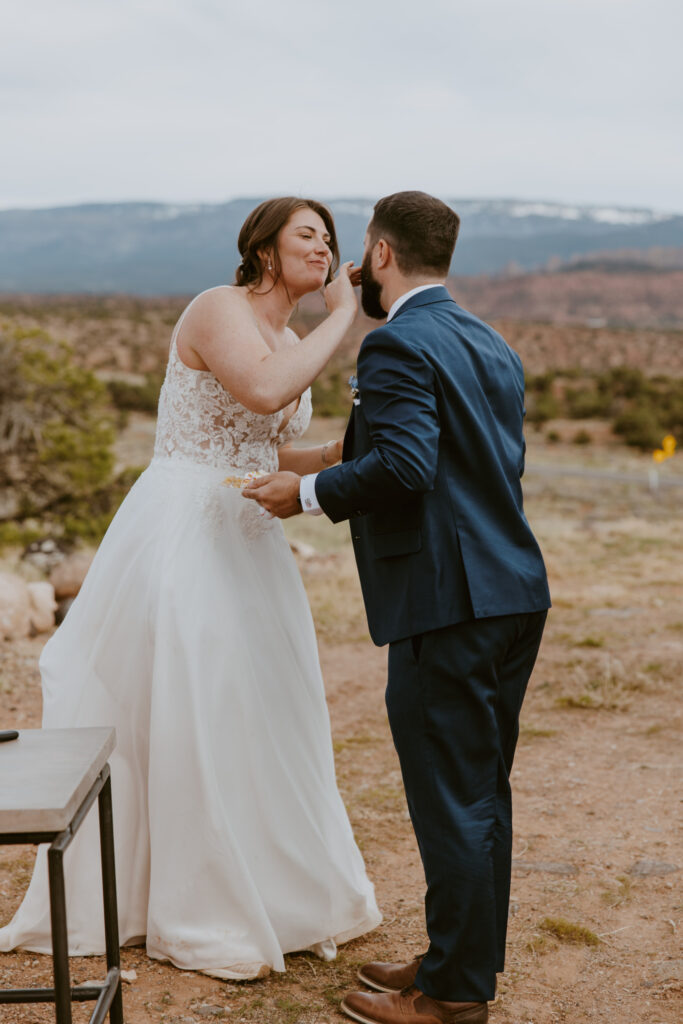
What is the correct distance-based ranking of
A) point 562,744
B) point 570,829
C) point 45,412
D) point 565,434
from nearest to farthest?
point 570,829
point 562,744
point 45,412
point 565,434

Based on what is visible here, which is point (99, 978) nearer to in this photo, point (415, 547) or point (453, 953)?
point (453, 953)

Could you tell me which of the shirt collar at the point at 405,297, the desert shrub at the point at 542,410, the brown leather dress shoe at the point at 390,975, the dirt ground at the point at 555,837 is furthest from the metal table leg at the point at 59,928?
the desert shrub at the point at 542,410

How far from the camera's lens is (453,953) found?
2643mm

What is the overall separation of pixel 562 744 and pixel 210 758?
314cm

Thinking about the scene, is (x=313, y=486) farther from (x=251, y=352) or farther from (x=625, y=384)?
(x=625, y=384)

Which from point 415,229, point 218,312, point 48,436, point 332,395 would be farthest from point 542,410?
point 415,229

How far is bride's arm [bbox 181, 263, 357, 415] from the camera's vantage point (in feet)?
9.62

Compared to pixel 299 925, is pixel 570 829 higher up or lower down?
lower down

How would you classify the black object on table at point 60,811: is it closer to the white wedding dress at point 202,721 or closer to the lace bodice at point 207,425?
the white wedding dress at point 202,721

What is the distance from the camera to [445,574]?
263cm

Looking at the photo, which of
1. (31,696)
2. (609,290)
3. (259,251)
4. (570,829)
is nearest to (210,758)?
(259,251)

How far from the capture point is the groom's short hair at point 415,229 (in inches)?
104

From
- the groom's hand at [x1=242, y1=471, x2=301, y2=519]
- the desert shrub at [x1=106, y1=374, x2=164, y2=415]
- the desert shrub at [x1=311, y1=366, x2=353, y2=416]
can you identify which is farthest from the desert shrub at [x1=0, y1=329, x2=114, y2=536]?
the desert shrub at [x1=106, y1=374, x2=164, y2=415]

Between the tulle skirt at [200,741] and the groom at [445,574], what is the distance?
1.82ft
